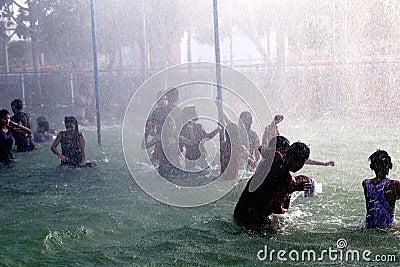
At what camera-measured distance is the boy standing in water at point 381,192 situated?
5.82m

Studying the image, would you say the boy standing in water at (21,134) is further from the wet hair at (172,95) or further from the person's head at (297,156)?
the person's head at (297,156)

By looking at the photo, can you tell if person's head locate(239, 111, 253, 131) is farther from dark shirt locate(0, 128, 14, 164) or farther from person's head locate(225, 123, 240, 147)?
dark shirt locate(0, 128, 14, 164)

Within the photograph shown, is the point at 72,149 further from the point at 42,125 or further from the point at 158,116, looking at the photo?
the point at 42,125

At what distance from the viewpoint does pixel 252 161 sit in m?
9.07

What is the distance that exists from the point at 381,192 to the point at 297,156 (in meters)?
0.89

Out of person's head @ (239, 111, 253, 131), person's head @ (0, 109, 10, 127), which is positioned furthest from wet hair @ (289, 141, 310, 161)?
person's head @ (0, 109, 10, 127)

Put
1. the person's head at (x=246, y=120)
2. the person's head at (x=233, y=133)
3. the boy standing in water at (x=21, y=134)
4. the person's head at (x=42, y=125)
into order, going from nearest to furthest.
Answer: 1. the person's head at (x=233, y=133)
2. the person's head at (x=246, y=120)
3. the boy standing in water at (x=21, y=134)
4. the person's head at (x=42, y=125)

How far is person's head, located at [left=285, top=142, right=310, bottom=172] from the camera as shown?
5827 mm

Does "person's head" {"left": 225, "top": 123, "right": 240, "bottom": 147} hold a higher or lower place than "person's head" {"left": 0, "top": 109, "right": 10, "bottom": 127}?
lower

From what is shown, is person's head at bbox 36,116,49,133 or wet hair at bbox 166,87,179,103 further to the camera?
person's head at bbox 36,116,49,133

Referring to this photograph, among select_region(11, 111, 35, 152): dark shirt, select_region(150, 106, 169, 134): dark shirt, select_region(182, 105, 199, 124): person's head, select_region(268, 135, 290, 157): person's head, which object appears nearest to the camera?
select_region(268, 135, 290, 157): person's head

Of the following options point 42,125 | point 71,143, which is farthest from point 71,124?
point 42,125

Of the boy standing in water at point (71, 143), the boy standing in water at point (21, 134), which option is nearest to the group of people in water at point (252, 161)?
the boy standing in water at point (71, 143)

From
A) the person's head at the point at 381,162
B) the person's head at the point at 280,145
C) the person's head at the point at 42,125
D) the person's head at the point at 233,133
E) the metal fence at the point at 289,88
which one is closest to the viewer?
the person's head at the point at 381,162
